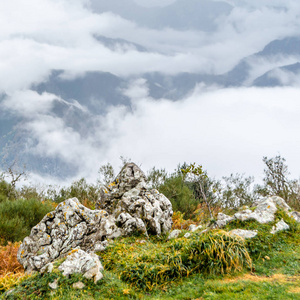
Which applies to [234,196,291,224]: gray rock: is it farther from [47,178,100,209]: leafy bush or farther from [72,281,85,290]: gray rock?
[47,178,100,209]: leafy bush

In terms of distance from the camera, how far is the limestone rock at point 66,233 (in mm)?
9109

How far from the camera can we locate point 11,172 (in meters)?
24.3

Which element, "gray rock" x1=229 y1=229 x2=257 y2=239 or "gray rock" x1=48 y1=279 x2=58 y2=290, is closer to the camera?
"gray rock" x1=48 y1=279 x2=58 y2=290

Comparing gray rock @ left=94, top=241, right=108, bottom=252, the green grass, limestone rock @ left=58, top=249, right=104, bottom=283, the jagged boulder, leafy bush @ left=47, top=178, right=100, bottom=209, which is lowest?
the green grass

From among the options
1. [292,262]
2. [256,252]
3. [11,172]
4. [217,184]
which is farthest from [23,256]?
[217,184]

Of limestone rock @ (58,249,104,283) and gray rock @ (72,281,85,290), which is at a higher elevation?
limestone rock @ (58,249,104,283)

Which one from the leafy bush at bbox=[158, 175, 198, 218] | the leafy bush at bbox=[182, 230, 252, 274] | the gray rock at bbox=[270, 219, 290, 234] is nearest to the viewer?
the leafy bush at bbox=[182, 230, 252, 274]

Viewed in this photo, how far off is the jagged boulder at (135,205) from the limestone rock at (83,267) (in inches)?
121

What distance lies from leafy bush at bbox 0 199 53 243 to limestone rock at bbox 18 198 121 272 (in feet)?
16.2

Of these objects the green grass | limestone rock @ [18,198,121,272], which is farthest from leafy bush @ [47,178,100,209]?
the green grass

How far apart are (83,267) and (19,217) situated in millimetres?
9679

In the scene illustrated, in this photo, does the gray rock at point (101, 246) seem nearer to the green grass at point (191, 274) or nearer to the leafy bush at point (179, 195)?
the green grass at point (191, 274)

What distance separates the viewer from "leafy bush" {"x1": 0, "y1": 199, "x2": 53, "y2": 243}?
44.7 feet

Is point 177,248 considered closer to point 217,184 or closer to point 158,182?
point 158,182
